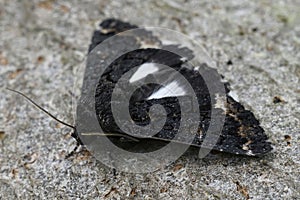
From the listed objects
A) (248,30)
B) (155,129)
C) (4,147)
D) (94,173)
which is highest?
(248,30)

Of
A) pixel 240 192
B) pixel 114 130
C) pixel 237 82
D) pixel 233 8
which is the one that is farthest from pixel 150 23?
pixel 240 192

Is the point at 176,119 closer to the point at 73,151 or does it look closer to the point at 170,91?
the point at 170,91

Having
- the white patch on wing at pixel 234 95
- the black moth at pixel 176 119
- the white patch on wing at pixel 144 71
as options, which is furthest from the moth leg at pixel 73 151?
the white patch on wing at pixel 234 95

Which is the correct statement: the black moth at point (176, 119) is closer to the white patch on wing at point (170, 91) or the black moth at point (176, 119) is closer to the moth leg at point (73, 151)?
the white patch on wing at point (170, 91)

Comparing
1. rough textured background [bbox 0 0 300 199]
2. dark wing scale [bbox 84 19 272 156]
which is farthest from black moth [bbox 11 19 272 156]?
rough textured background [bbox 0 0 300 199]

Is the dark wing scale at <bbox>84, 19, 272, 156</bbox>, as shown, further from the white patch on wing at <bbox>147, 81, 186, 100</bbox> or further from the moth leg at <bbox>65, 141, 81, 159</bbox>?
the moth leg at <bbox>65, 141, 81, 159</bbox>

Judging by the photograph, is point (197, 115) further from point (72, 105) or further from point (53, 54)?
point (53, 54)

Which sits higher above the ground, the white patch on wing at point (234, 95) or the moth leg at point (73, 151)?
the white patch on wing at point (234, 95)
